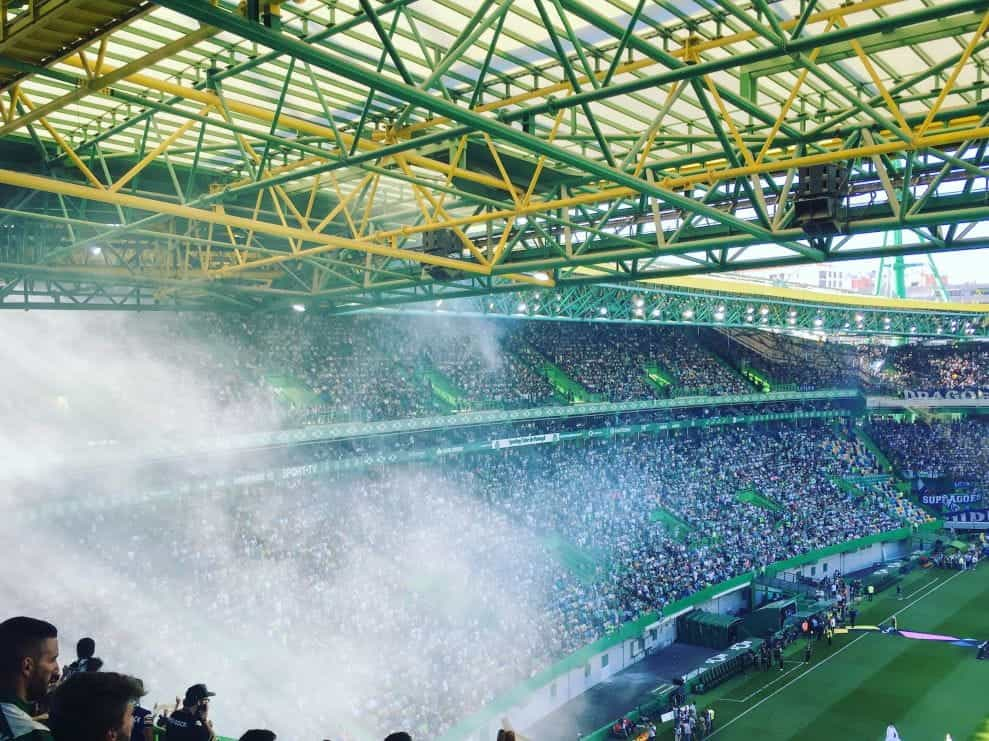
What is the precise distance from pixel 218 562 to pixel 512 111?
50.1 ft

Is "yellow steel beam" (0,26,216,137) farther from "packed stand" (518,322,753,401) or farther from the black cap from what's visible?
"packed stand" (518,322,753,401)

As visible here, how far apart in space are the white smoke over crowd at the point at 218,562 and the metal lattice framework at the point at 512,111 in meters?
5.84

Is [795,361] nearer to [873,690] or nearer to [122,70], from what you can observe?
[873,690]

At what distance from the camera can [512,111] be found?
9484 millimetres

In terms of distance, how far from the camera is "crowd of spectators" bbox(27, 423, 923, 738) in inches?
754

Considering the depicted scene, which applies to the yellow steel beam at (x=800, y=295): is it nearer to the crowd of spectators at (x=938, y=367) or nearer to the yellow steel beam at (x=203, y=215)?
the crowd of spectators at (x=938, y=367)

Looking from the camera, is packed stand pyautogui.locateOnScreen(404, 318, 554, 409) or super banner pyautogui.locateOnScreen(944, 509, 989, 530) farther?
super banner pyautogui.locateOnScreen(944, 509, 989, 530)

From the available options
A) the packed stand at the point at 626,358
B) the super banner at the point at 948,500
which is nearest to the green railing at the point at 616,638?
the super banner at the point at 948,500

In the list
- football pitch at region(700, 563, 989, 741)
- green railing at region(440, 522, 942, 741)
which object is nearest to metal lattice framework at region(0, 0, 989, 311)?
green railing at region(440, 522, 942, 741)

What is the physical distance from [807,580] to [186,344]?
2362cm

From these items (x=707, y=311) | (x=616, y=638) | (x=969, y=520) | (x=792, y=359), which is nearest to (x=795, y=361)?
(x=792, y=359)

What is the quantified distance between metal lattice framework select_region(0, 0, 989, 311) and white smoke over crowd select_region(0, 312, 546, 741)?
5.84 m

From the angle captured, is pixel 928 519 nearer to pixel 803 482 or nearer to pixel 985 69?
pixel 803 482

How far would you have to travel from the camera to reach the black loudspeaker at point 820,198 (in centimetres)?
1029
